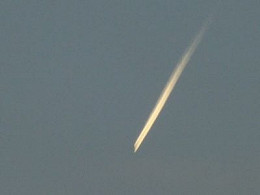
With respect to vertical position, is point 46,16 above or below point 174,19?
below

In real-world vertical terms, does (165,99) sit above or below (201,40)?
below

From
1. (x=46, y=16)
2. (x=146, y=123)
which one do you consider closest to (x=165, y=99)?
(x=146, y=123)

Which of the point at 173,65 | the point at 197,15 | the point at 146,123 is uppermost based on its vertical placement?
the point at 197,15

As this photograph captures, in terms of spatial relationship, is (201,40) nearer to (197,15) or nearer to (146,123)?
(197,15)

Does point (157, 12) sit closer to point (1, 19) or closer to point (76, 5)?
point (76, 5)

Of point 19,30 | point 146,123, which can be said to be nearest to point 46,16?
point 19,30
